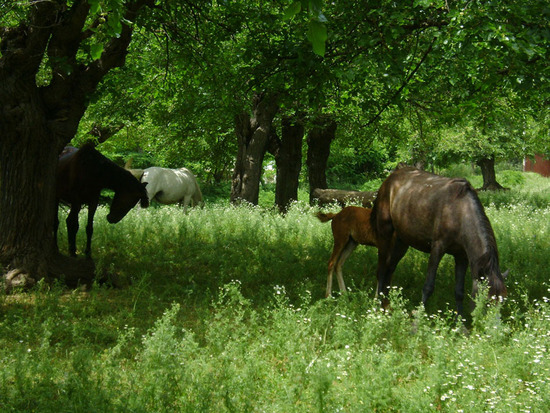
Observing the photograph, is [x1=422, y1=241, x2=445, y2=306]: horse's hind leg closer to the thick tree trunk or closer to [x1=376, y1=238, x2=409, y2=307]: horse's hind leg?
[x1=376, y1=238, x2=409, y2=307]: horse's hind leg

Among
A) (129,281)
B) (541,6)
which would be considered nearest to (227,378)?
(129,281)

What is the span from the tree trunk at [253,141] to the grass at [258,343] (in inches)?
271

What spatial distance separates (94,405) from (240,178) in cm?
1497

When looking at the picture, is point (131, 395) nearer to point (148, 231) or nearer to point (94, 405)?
point (94, 405)

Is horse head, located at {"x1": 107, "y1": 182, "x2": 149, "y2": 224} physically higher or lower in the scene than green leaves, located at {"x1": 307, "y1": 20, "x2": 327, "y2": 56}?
lower

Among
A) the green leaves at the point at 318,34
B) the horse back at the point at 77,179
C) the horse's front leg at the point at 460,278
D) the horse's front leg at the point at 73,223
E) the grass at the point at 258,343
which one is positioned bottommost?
the grass at the point at 258,343

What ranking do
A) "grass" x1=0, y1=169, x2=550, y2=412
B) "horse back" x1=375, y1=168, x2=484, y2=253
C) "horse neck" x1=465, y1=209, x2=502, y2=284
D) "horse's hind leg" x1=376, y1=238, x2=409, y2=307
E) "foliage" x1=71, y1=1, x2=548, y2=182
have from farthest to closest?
"horse's hind leg" x1=376, y1=238, x2=409, y2=307 < "foliage" x1=71, y1=1, x2=548, y2=182 < "horse back" x1=375, y1=168, x2=484, y2=253 < "horse neck" x1=465, y1=209, x2=502, y2=284 < "grass" x1=0, y1=169, x2=550, y2=412

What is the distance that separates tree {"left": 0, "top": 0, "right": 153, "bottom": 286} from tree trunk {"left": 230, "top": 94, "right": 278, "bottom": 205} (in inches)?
350

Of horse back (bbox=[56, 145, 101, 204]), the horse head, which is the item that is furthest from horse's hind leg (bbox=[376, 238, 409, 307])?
horse back (bbox=[56, 145, 101, 204])

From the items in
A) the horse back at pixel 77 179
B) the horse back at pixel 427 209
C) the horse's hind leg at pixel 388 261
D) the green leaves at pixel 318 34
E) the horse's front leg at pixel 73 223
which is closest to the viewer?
the green leaves at pixel 318 34

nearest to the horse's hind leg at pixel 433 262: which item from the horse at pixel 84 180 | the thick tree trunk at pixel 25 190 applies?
the thick tree trunk at pixel 25 190

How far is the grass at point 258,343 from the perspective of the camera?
4.28m

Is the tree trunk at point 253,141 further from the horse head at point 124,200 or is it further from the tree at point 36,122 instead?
the tree at point 36,122

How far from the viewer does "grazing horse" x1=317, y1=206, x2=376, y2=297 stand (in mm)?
8648
